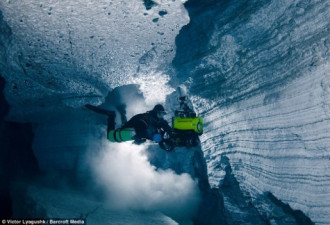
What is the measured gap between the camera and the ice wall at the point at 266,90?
3.03 metres

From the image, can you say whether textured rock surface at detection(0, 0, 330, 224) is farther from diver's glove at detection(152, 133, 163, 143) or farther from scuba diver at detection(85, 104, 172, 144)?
diver's glove at detection(152, 133, 163, 143)

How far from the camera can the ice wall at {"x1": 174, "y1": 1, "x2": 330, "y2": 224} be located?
9.93 ft

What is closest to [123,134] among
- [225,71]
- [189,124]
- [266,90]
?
[189,124]

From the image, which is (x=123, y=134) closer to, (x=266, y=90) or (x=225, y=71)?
(x=225, y=71)

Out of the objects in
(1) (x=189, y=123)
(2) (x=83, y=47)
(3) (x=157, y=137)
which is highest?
(2) (x=83, y=47)

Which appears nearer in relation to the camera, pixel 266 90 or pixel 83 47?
pixel 266 90

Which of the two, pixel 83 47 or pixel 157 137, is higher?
pixel 83 47

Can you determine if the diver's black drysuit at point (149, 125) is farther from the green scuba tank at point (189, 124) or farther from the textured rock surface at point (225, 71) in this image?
the textured rock surface at point (225, 71)

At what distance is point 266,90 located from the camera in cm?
389

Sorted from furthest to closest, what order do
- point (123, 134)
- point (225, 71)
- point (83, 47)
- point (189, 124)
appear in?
point (225, 71) → point (123, 134) → point (83, 47) → point (189, 124)

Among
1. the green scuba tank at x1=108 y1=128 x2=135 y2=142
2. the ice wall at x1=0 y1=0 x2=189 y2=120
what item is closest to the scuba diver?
the green scuba tank at x1=108 y1=128 x2=135 y2=142

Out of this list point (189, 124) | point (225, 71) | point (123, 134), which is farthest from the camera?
point (225, 71)

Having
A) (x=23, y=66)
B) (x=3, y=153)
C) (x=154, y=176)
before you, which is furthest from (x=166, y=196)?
(x=23, y=66)

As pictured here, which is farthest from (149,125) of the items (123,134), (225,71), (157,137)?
(225,71)
